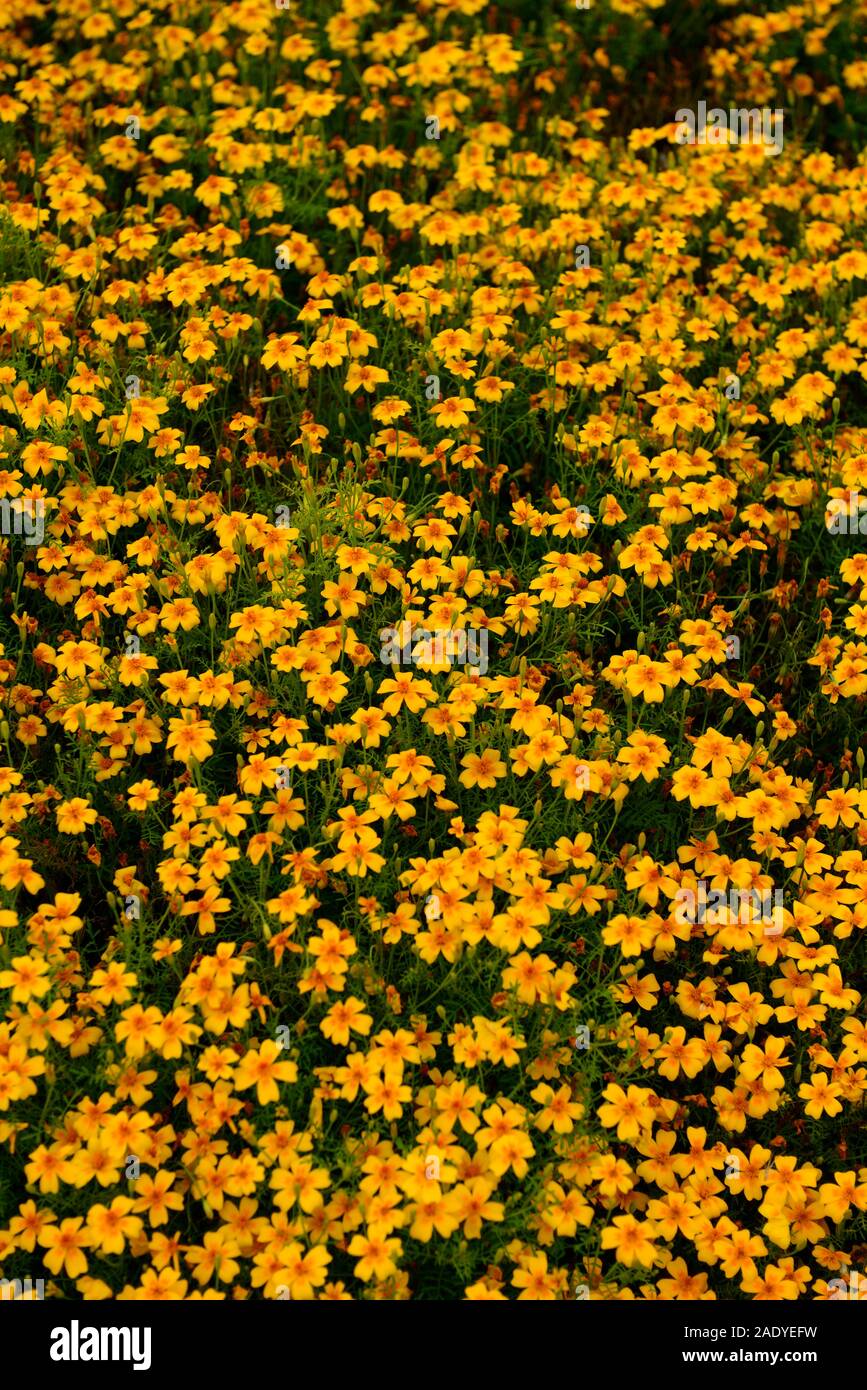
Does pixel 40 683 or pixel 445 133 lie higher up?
pixel 445 133

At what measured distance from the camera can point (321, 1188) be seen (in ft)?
11.9

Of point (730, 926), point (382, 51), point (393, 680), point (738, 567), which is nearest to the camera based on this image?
point (730, 926)

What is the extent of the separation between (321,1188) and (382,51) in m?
5.03

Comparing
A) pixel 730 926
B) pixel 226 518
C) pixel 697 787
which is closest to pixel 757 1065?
pixel 730 926

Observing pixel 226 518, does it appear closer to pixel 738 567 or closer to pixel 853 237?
pixel 738 567

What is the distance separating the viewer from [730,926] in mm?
4121

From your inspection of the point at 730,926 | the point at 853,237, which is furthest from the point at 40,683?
the point at 853,237

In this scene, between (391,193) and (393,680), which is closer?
(393,680)

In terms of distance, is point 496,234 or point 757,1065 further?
point 496,234

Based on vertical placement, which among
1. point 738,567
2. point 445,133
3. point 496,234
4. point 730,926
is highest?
point 445,133
